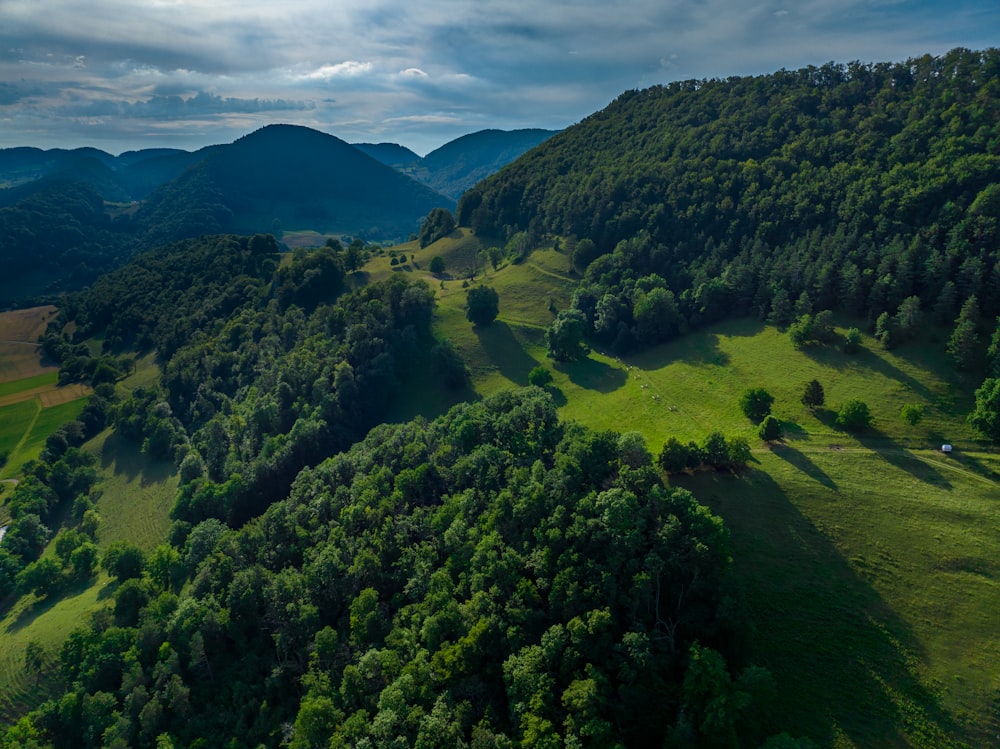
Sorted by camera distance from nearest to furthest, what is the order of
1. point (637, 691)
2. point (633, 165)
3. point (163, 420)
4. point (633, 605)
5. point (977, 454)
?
point (637, 691), point (633, 605), point (977, 454), point (163, 420), point (633, 165)

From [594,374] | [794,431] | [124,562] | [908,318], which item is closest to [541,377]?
[594,374]

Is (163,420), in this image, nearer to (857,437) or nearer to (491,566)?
(491,566)

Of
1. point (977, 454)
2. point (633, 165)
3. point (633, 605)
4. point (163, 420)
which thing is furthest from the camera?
point (633, 165)

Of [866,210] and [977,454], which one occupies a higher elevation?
[866,210]

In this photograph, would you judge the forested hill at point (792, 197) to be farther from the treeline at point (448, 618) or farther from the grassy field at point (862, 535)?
the treeline at point (448, 618)

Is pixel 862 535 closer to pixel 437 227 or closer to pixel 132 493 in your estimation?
pixel 132 493

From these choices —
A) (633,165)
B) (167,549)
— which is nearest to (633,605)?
(167,549)

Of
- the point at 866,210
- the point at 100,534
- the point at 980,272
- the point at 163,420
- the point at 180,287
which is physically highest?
the point at 866,210
